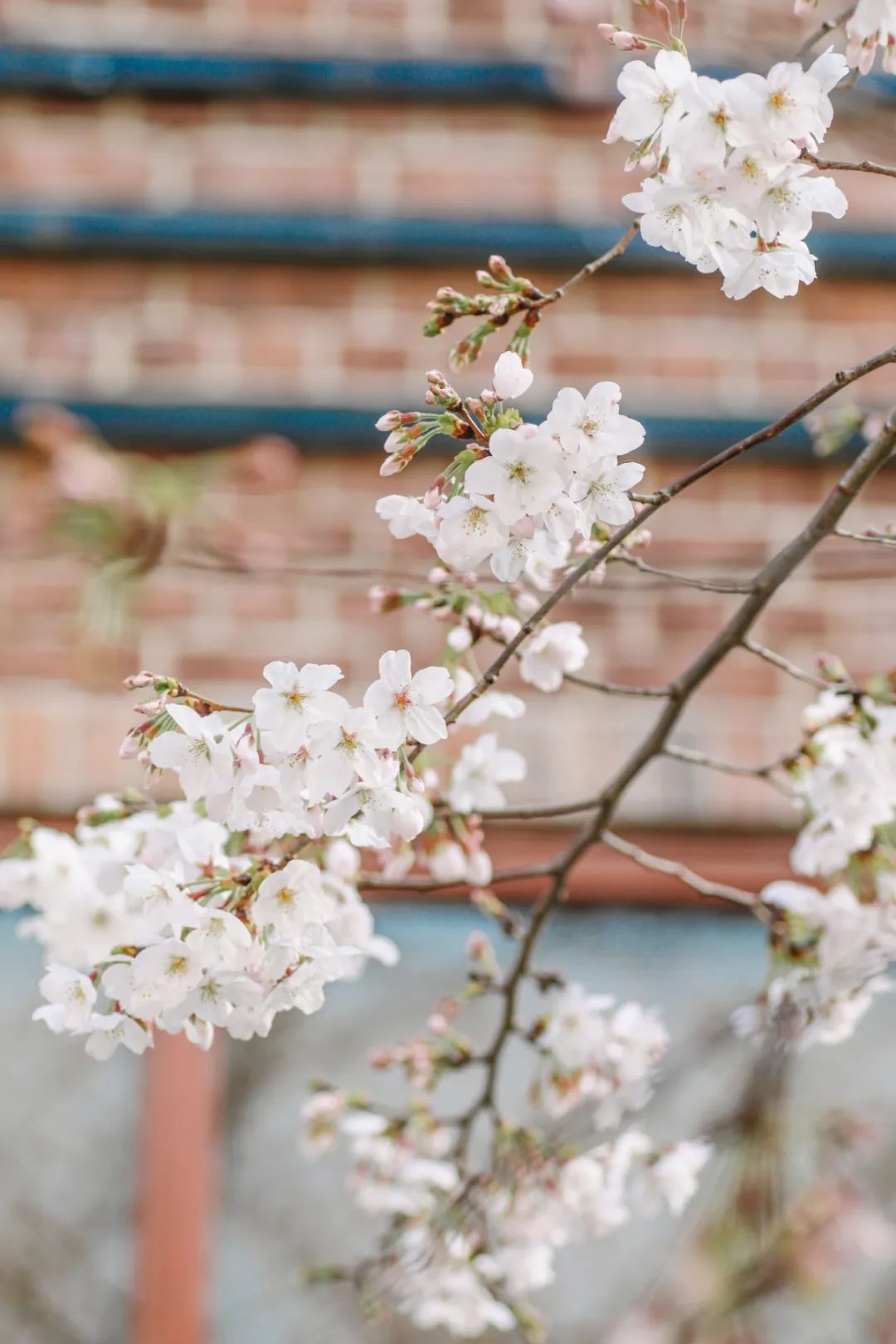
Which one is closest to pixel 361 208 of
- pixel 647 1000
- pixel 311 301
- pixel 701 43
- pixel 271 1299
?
pixel 311 301

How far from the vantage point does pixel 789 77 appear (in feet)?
2.77

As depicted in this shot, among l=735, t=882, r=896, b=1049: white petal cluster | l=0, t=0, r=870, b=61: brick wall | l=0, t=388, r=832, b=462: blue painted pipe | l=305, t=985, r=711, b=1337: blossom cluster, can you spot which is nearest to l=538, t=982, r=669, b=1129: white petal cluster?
l=305, t=985, r=711, b=1337: blossom cluster

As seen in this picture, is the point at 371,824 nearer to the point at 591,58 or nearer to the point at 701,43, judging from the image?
the point at 591,58

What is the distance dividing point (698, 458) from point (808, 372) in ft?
0.83

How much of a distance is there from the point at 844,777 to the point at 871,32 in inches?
21.4

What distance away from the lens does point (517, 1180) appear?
1362mm

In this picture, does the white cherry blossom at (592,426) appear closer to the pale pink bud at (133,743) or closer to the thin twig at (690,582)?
the thin twig at (690,582)

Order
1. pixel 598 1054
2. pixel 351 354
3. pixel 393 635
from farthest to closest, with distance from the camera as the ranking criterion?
1. pixel 351 354
2. pixel 393 635
3. pixel 598 1054

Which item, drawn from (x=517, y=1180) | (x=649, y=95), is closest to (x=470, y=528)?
(x=649, y=95)

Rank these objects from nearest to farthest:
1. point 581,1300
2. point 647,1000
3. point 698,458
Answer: point 581,1300, point 647,1000, point 698,458

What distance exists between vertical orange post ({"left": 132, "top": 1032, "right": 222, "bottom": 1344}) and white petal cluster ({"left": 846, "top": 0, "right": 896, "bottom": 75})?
1633 millimetres

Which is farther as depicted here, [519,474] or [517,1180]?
[517,1180]

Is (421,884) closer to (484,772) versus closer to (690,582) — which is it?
(484,772)

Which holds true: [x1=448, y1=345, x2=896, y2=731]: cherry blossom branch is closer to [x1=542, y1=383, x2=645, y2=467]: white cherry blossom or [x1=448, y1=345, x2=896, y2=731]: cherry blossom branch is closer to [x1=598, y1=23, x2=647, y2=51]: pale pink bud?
[x1=542, y1=383, x2=645, y2=467]: white cherry blossom
